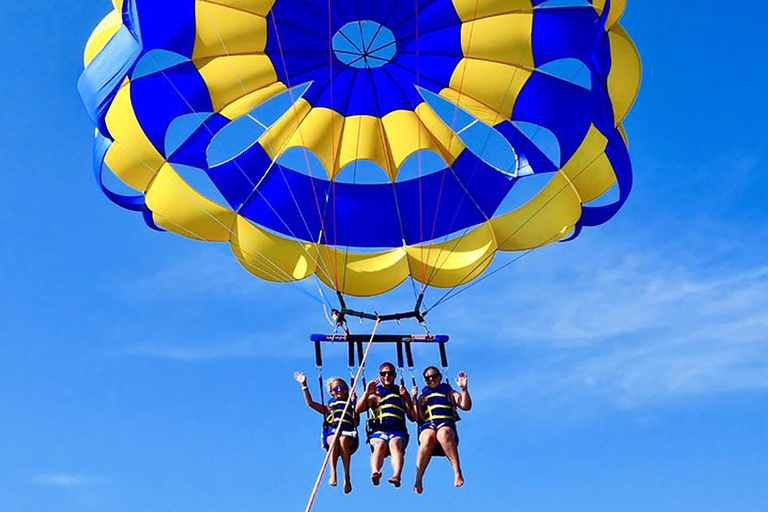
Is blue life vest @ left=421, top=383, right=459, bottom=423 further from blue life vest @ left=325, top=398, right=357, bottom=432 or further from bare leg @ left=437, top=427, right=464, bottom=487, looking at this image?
blue life vest @ left=325, top=398, right=357, bottom=432

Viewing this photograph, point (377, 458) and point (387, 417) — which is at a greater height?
point (387, 417)

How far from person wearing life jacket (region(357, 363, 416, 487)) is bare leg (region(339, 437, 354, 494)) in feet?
0.64

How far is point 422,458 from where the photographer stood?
919cm

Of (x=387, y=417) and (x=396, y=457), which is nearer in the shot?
(x=396, y=457)

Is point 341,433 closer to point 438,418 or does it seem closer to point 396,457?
point 396,457

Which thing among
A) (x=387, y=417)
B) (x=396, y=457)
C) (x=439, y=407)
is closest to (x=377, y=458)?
(x=396, y=457)

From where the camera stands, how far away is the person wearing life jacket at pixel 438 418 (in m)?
9.15

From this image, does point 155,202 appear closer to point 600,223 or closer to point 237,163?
point 237,163

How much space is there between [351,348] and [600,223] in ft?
9.88

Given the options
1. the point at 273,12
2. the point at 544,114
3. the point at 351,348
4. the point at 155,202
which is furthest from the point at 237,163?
the point at 544,114

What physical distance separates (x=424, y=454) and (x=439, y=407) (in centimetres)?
42

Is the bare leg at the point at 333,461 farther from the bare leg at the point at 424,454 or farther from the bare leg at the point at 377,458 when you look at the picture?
the bare leg at the point at 424,454

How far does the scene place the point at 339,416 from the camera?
9.34m

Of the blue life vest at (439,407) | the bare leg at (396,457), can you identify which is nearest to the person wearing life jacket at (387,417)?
the bare leg at (396,457)
